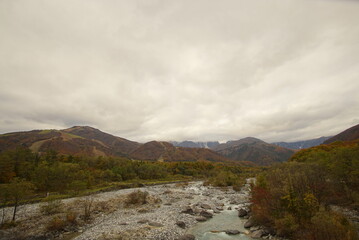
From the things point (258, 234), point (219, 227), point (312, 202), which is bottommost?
point (219, 227)

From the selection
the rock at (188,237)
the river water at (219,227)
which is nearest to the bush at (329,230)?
the river water at (219,227)

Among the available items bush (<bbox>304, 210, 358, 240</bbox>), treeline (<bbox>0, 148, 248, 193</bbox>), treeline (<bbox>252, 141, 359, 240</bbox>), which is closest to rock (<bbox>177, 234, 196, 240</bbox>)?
treeline (<bbox>252, 141, 359, 240</bbox>)

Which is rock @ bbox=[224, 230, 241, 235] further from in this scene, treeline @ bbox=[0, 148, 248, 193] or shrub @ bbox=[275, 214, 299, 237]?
treeline @ bbox=[0, 148, 248, 193]

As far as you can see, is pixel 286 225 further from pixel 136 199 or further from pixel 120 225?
pixel 136 199

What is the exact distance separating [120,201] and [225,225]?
75.9 ft

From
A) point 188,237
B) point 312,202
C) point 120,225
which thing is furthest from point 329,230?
point 120,225

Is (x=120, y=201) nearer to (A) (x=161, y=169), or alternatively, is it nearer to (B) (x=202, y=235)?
(B) (x=202, y=235)

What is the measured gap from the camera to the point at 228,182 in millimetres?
66812

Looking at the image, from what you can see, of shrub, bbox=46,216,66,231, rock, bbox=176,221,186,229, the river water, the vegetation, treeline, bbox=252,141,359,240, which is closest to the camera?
treeline, bbox=252,141,359,240

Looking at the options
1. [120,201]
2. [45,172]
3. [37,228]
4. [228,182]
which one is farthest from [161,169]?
[37,228]

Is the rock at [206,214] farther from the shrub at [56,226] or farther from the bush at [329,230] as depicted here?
the shrub at [56,226]

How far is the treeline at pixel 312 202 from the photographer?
527 inches

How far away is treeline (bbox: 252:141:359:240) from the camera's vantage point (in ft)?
43.9

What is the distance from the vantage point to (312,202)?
620 inches
